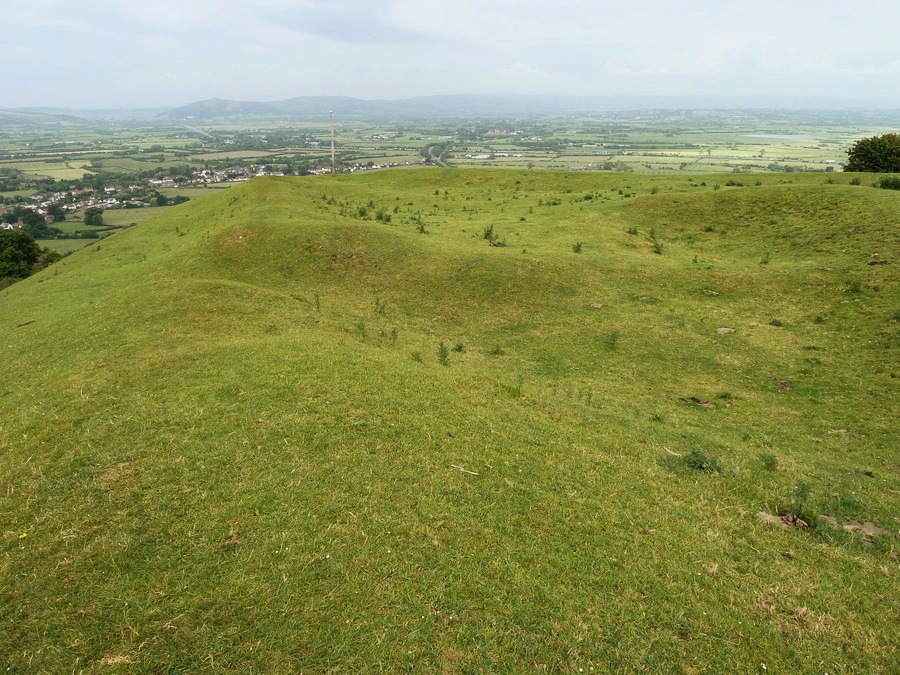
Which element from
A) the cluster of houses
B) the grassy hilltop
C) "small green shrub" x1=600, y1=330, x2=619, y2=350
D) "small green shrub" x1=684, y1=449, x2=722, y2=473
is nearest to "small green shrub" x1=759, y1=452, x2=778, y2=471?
the grassy hilltop

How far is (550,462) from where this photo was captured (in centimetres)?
1023

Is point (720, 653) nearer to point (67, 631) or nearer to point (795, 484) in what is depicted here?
point (795, 484)

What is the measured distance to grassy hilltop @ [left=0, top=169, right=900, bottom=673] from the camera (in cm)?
602

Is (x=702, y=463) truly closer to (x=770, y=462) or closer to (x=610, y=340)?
(x=770, y=462)

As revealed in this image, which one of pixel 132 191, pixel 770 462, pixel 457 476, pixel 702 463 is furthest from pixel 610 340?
pixel 132 191

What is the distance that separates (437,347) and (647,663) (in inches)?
557

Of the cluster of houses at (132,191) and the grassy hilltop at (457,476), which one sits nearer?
the grassy hilltop at (457,476)

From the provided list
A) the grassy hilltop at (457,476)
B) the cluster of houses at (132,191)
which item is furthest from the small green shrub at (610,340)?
the cluster of houses at (132,191)

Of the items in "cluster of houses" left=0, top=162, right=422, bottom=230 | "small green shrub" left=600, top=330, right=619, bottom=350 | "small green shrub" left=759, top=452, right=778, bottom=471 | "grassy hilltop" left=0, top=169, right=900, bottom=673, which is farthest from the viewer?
"cluster of houses" left=0, top=162, right=422, bottom=230

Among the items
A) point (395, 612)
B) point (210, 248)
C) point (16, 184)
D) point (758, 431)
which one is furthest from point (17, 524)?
point (16, 184)

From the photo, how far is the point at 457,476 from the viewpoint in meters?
9.25

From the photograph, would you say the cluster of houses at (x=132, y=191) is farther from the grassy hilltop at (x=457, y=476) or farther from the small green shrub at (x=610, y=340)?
the small green shrub at (x=610, y=340)

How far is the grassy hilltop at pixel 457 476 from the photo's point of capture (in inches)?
237

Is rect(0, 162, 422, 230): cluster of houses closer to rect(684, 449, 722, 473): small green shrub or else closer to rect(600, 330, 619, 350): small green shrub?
rect(600, 330, 619, 350): small green shrub
